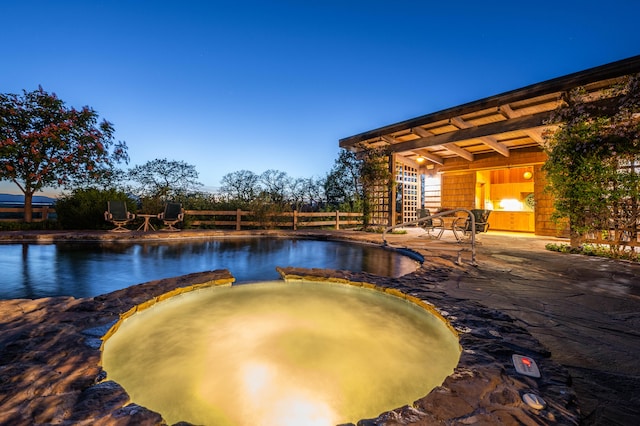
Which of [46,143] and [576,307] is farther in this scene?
[46,143]

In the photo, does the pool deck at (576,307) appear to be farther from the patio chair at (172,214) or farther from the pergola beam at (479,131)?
the patio chair at (172,214)

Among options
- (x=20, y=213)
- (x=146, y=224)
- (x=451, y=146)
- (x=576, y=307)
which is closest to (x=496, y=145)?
(x=451, y=146)

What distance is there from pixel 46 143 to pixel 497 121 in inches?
573

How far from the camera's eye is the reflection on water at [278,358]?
64.1 inches

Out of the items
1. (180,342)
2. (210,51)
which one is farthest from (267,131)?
(180,342)

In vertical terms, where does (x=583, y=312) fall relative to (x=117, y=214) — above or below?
below

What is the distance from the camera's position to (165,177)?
13336 millimetres

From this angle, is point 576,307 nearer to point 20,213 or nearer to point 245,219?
point 245,219

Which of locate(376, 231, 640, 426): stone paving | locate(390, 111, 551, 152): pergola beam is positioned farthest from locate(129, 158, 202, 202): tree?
locate(376, 231, 640, 426): stone paving

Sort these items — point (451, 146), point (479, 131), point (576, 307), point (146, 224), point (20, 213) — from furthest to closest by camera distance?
point (20, 213)
point (451, 146)
point (146, 224)
point (479, 131)
point (576, 307)

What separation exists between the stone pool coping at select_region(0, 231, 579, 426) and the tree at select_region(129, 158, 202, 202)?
11572 millimetres

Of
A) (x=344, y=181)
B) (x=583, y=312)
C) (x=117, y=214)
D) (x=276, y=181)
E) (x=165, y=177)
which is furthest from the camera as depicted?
(x=276, y=181)

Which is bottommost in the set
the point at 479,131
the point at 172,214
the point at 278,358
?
the point at 278,358

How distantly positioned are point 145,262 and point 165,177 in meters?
9.77
